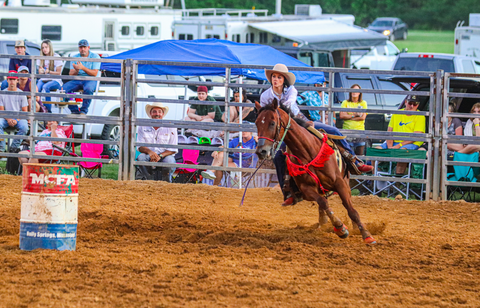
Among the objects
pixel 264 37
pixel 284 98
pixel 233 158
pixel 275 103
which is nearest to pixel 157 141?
pixel 233 158

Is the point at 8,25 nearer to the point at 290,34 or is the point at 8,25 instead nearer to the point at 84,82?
the point at 84,82

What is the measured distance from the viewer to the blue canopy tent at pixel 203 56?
1343cm

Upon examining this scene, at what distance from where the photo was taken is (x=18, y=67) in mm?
14031

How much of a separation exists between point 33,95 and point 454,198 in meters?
7.84

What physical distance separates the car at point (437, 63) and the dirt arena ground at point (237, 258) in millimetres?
10375

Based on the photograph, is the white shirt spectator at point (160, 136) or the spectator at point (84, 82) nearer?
the white shirt spectator at point (160, 136)

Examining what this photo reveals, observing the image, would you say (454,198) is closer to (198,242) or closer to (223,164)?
(223,164)

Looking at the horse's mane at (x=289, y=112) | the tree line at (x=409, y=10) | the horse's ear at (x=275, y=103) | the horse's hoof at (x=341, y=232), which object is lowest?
the horse's hoof at (x=341, y=232)

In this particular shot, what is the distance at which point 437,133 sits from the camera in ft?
36.5

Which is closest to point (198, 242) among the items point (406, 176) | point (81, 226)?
point (81, 226)

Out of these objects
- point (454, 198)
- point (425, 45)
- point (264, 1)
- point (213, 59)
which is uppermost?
point (264, 1)

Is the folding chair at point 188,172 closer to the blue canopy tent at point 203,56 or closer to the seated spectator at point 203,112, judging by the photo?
the seated spectator at point 203,112

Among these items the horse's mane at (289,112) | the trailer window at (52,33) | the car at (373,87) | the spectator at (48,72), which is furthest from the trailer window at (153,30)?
the horse's mane at (289,112)

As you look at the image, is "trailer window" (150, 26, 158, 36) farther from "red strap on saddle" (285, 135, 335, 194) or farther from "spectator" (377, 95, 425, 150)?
"red strap on saddle" (285, 135, 335, 194)
